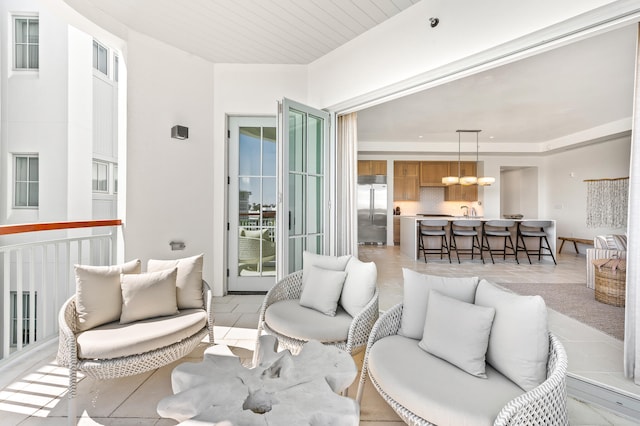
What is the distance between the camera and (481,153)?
8.06 m

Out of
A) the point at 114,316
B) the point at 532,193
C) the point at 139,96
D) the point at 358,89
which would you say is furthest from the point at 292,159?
the point at 532,193

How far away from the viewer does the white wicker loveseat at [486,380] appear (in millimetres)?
1152

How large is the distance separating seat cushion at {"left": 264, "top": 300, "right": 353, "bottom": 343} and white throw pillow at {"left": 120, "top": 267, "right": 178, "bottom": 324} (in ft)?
2.35

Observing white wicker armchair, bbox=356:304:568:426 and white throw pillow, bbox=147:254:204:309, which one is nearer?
white wicker armchair, bbox=356:304:568:426

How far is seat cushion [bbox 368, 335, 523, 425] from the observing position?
3.94 ft

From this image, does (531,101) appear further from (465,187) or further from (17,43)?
(17,43)

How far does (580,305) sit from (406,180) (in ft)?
18.1

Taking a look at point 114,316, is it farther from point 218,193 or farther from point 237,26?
point 237,26

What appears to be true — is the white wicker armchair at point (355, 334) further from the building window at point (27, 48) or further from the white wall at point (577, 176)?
the white wall at point (577, 176)

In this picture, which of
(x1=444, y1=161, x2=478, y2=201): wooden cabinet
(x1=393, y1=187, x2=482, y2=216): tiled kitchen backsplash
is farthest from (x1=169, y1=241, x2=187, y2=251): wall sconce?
(x1=444, y1=161, x2=478, y2=201): wooden cabinet

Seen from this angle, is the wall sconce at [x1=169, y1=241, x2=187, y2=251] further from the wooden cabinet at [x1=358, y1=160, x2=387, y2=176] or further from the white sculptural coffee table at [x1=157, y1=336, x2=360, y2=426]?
the wooden cabinet at [x1=358, y1=160, x2=387, y2=176]

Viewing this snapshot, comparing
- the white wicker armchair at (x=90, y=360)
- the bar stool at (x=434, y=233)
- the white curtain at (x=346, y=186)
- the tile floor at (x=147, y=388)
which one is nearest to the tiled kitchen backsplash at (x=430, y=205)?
the bar stool at (x=434, y=233)

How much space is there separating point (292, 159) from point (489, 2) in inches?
85.8

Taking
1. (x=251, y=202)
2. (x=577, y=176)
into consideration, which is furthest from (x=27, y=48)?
(x=577, y=176)
